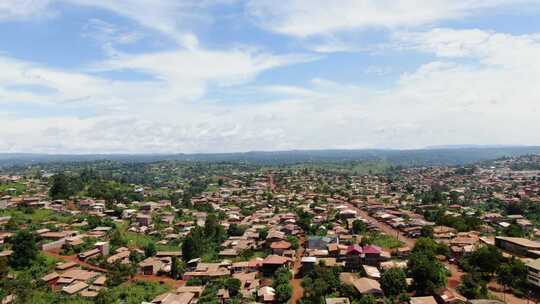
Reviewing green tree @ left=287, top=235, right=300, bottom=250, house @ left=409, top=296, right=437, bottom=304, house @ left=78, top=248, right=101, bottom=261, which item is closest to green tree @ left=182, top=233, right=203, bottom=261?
house @ left=78, top=248, right=101, bottom=261

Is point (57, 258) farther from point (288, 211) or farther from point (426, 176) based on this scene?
point (426, 176)

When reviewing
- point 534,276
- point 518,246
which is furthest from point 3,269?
point 518,246

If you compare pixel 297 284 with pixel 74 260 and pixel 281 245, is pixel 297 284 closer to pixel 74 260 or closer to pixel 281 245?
pixel 281 245

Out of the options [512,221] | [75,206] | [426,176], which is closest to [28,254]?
[75,206]

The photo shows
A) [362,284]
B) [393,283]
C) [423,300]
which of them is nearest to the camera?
[423,300]

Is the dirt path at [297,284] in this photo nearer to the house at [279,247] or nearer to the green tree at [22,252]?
the house at [279,247]

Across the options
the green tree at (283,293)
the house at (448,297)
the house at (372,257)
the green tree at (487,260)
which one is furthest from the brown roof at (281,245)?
the green tree at (487,260)
